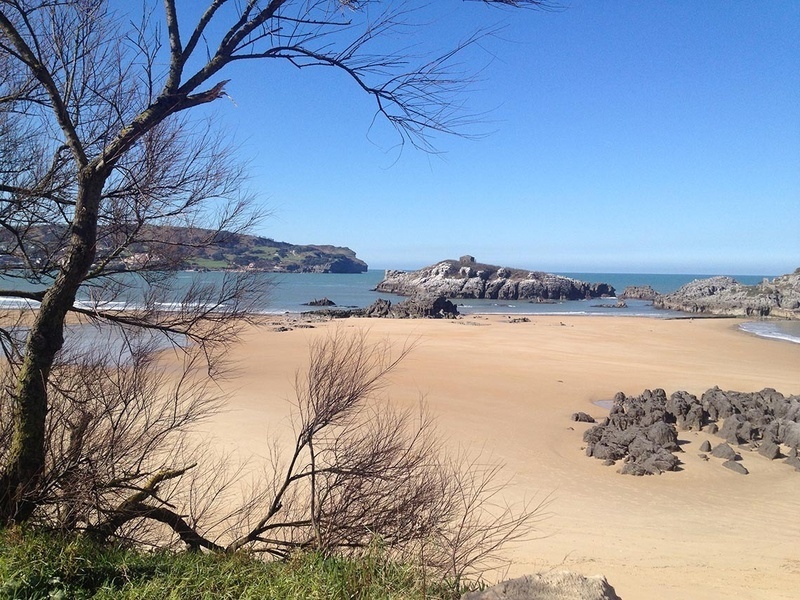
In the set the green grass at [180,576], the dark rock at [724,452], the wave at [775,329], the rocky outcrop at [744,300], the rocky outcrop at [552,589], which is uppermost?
the rocky outcrop at [744,300]

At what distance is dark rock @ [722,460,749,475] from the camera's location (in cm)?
1254

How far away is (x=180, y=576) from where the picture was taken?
4.25 meters

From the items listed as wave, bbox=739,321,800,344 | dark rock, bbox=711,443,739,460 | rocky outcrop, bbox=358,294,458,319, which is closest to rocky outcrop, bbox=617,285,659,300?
wave, bbox=739,321,800,344

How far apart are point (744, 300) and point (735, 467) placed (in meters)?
64.3

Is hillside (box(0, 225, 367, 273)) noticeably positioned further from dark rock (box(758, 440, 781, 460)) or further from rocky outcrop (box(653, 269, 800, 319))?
rocky outcrop (box(653, 269, 800, 319))

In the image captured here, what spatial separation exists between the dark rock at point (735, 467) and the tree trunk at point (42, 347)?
44.1ft

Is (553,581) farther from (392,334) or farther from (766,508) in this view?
(392,334)

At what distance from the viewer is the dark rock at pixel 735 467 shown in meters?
12.5

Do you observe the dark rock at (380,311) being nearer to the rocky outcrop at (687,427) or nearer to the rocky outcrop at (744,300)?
the rocky outcrop at (744,300)

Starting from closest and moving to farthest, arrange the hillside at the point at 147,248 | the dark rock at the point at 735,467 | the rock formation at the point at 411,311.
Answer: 1. the hillside at the point at 147,248
2. the dark rock at the point at 735,467
3. the rock formation at the point at 411,311

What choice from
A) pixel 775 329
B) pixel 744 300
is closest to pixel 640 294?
pixel 744 300

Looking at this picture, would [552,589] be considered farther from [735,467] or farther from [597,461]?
[735,467]

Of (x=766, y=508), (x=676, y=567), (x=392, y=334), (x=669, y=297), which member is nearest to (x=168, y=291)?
(x=676, y=567)

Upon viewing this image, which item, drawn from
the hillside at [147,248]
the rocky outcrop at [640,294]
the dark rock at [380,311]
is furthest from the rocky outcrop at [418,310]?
the hillside at [147,248]
